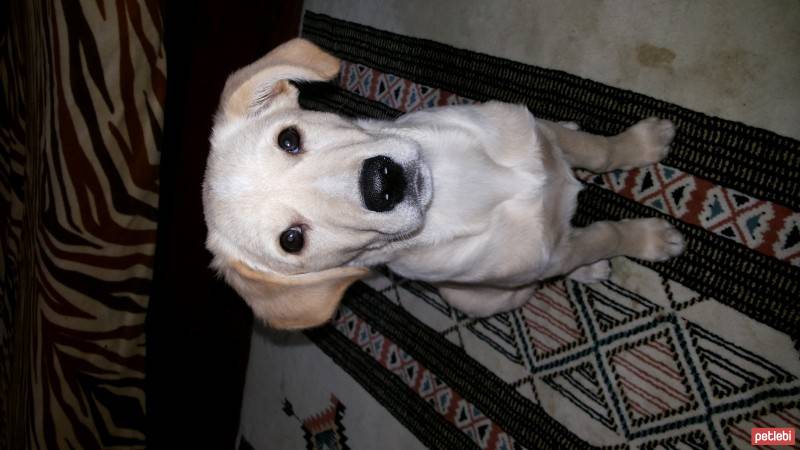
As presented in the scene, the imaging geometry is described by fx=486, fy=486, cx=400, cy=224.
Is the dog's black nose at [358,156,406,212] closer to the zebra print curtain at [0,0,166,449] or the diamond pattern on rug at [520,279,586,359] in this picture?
the diamond pattern on rug at [520,279,586,359]

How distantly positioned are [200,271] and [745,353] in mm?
3543

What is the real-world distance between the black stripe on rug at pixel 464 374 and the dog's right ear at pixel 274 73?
5.57 feet

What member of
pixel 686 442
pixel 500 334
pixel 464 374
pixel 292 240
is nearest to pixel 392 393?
pixel 464 374

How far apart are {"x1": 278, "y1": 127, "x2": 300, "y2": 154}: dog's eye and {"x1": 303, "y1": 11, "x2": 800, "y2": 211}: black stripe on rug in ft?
4.37

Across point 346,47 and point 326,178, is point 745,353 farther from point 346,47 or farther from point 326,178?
point 346,47

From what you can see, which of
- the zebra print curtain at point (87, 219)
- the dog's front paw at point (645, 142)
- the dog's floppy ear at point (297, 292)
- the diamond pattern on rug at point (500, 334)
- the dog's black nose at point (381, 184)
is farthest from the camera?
the zebra print curtain at point (87, 219)

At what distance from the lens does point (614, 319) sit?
2307mm

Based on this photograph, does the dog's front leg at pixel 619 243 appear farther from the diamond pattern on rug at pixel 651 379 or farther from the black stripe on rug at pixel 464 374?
the black stripe on rug at pixel 464 374

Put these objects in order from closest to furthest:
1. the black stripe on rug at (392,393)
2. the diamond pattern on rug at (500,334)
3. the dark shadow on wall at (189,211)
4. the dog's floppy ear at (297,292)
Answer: the dog's floppy ear at (297,292), the diamond pattern on rug at (500,334), the black stripe on rug at (392,393), the dark shadow on wall at (189,211)

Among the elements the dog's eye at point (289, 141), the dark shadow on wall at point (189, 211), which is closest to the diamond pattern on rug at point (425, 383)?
the dark shadow on wall at point (189, 211)

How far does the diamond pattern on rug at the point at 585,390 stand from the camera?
2334 millimetres

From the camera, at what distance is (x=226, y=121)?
6.30 feet

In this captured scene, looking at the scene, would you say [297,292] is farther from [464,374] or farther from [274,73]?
[464,374]

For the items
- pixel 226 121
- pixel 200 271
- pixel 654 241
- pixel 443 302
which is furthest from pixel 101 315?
pixel 654 241
